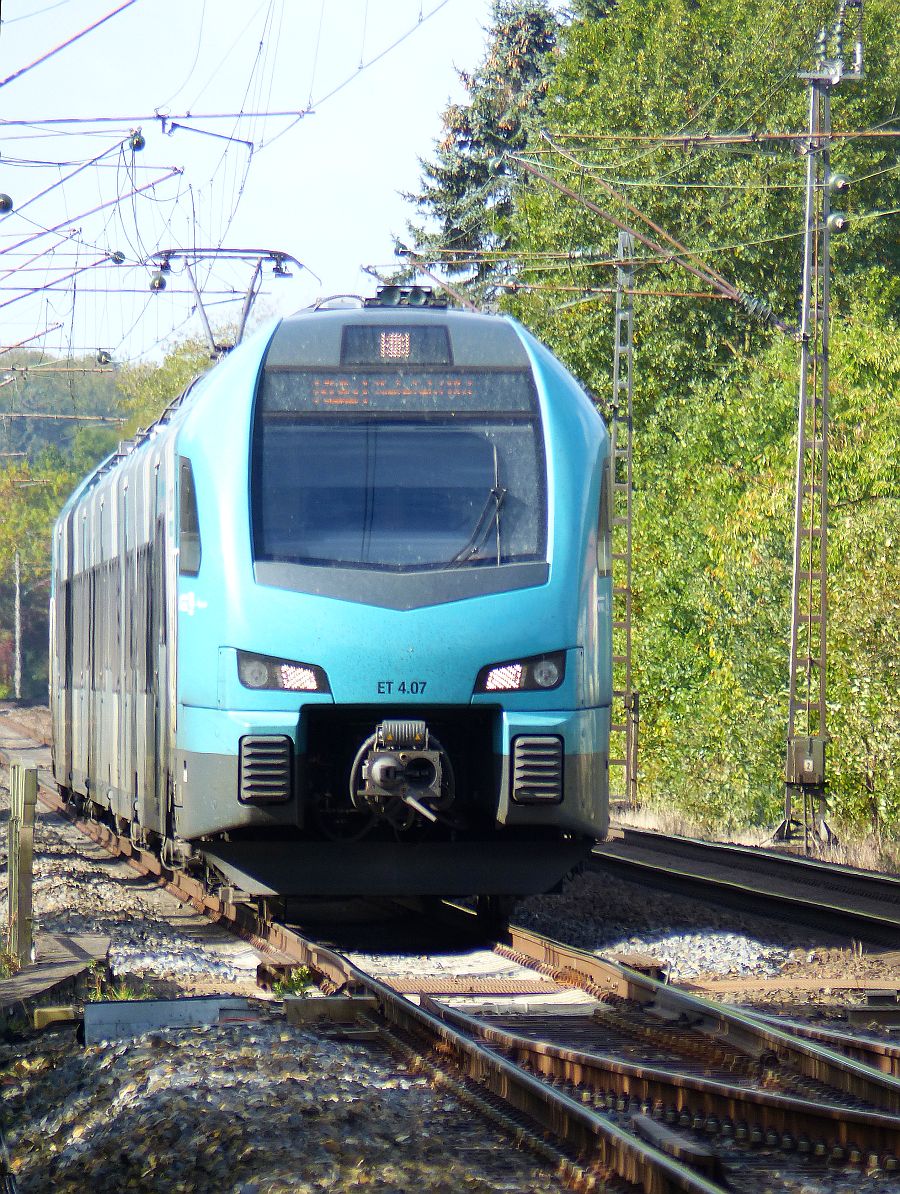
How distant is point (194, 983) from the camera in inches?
356

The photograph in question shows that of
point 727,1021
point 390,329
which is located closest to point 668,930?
point 727,1021

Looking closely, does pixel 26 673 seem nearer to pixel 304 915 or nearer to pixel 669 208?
pixel 669 208

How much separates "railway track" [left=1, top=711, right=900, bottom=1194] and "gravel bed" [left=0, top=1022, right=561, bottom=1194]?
0.66 ft

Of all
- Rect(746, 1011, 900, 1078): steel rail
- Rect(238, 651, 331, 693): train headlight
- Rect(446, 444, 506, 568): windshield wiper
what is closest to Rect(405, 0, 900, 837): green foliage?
Rect(446, 444, 506, 568): windshield wiper

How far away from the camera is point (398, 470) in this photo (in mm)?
9727

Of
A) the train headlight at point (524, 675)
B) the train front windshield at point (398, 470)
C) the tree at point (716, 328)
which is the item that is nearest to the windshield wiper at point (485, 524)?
the train front windshield at point (398, 470)

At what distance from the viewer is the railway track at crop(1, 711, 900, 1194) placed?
5.20 m

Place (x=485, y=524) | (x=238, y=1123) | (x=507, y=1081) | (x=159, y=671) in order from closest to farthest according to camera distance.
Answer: (x=238, y=1123), (x=507, y=1081), (x=485, y=524), (x=159, y=671)

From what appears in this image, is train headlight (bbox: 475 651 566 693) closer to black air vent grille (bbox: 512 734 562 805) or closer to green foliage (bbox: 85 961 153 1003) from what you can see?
black air vent grille (bbox: 512 734 562 805)

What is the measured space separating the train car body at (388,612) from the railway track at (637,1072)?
74cm

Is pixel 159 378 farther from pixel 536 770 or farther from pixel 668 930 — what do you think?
pixel 536 770

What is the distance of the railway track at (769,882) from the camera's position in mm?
11627

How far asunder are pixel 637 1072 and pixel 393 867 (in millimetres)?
3645

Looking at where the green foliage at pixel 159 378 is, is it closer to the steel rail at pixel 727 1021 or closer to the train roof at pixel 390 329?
the train roof at pixel 390 329
